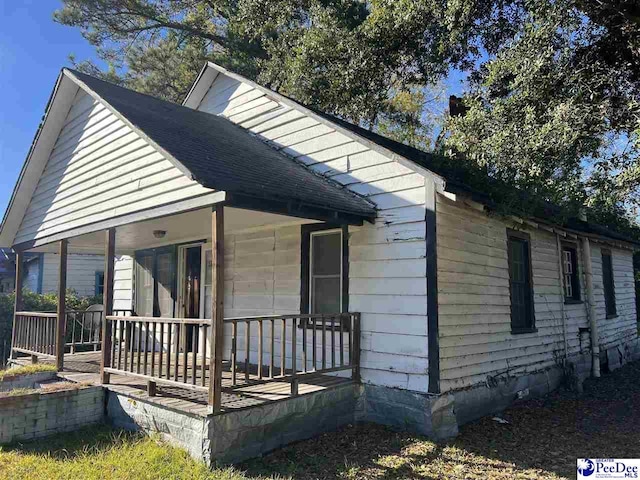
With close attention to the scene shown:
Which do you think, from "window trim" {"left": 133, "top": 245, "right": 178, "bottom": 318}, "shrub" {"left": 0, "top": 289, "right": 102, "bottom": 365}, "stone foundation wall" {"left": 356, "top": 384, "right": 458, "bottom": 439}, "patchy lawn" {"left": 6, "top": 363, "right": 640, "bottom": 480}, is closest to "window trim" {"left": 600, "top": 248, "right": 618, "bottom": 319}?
"patchy lawn" {"left": 6, "top": 363, "right": 640, "bottom": 480}

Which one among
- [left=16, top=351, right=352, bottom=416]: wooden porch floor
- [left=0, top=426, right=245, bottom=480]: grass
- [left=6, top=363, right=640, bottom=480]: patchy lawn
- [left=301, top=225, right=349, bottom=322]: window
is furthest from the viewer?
[left=301, top=225, right=349, bottom=322]: window

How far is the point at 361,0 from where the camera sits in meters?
15.3

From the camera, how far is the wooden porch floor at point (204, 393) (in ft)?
18.1

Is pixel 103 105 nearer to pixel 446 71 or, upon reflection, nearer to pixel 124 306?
pixel 124 306

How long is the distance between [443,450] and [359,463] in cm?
112

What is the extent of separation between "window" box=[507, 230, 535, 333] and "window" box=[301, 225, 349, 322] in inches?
119

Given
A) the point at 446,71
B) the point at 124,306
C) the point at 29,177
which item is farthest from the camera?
the point at 446,71

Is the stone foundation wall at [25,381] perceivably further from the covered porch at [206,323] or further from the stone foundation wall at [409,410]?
the stone foundation wall at [409,410]

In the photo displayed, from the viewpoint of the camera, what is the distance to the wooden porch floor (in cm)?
550

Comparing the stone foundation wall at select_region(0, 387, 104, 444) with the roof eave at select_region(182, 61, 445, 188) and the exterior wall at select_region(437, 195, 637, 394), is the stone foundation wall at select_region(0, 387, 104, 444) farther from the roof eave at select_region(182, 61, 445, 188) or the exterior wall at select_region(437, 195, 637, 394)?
the roof eave at select_region(182, 61, 445, 188)

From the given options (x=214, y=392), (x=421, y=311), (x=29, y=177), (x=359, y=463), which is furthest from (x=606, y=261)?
(x=29, y=177)

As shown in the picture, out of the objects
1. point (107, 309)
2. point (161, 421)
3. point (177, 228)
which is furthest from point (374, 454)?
point (177, 228)

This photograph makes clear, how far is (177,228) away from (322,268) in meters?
2.46

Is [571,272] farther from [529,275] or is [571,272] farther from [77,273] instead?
[77,273]
